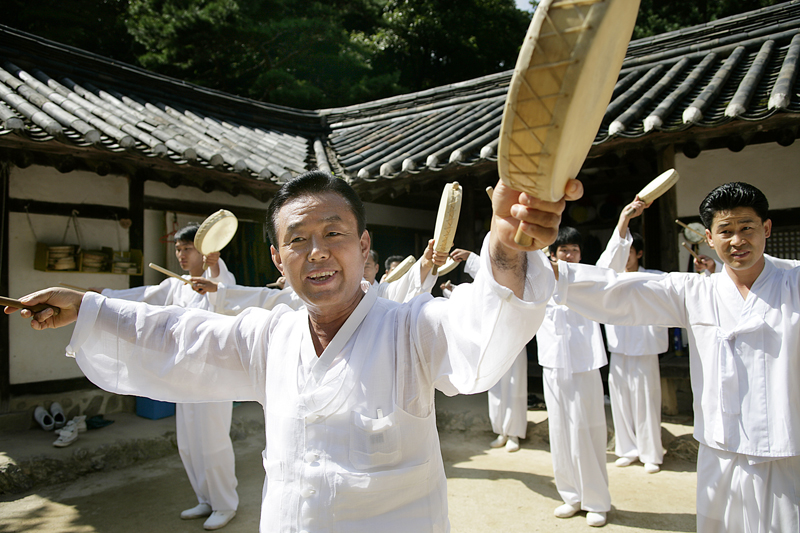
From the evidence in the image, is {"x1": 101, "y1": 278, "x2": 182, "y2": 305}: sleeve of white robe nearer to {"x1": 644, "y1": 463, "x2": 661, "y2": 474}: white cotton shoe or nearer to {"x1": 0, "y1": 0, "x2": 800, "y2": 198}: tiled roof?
{"x1": 0, "y1": 0, "x2": 800, "y2": 198}: tiled roof

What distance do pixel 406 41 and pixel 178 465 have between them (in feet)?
57.1

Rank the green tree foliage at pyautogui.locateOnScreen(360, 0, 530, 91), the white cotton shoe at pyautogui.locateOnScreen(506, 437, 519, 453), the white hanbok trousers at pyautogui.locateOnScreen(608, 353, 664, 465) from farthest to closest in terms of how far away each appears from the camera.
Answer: the green tree foliage at pyautogui.locateOnScreen(360, 0, 530, 91) < the white cotton shoe at pyautogui.locateOnScreen(506, 437, 519, 453) < the white hanbok trousers at pyautogui.locateOnScreen(608, 353, 664, 465)

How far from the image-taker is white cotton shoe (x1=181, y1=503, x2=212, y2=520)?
4516mm

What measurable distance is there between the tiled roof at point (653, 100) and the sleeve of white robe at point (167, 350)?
15.5ft

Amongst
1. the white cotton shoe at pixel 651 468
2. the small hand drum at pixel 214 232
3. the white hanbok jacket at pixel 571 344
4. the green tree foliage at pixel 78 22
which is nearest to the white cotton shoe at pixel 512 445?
the white cotton shoe at pixel 651 468

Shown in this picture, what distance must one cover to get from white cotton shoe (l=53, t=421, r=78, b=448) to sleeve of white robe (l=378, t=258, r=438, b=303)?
3951 millimetres

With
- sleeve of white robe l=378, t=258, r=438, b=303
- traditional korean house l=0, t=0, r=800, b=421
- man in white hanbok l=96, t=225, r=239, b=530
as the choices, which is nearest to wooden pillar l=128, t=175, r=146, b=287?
traditional korean house l=0, t=0, r=800, b=421

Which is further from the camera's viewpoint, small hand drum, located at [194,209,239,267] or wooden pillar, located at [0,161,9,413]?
wooden pillar, located at [0,161,9,413]

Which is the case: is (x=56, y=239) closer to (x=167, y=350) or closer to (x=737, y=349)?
(x=167, y=350)

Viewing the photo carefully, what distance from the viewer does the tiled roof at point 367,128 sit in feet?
17.1

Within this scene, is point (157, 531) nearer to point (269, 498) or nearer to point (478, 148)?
point (269, 498)

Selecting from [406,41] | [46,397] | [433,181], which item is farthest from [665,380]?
[406,41]

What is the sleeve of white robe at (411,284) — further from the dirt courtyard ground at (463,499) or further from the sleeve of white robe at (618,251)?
the dirt courtyard ground at (463,499)

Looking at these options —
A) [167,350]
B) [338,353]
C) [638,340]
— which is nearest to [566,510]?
[638,340]
